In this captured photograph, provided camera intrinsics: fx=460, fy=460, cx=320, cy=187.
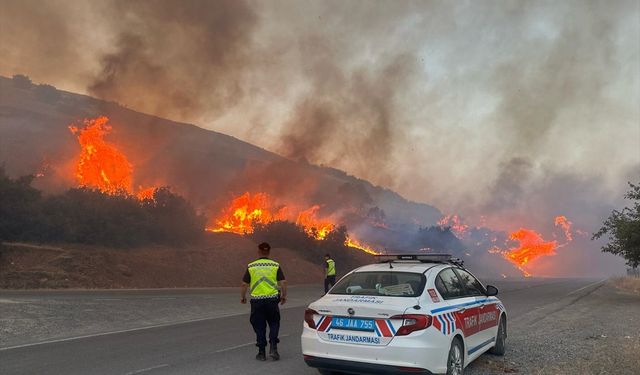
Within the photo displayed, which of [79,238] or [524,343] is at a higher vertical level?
[79,238]

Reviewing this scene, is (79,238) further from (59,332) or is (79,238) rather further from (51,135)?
(51,135)

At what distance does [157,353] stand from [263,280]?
8.03 feet

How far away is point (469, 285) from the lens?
701 cm

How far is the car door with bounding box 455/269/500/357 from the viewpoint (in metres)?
6.61

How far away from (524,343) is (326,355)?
535cm

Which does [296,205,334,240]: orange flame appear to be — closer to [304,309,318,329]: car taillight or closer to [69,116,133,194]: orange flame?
[69,116,133,194]: orange flame

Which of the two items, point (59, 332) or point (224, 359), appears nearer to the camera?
point (224, 359)

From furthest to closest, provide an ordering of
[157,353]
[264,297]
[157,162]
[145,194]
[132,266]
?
[157,162] → [145,194] → [132,266] → [157,353] → [264,297]

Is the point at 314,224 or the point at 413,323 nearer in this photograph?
the point at 413,323

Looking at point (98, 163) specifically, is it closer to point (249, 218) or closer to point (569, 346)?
point (249, 218)

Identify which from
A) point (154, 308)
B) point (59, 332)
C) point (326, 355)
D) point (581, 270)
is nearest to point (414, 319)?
point (326, 355)

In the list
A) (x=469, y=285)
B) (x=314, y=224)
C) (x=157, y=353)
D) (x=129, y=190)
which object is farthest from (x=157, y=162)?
(x=469, y=285)

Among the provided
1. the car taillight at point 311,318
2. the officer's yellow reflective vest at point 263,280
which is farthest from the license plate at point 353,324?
the officer's yellow reflective vest at point 263,280

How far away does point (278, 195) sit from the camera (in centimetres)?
6122
